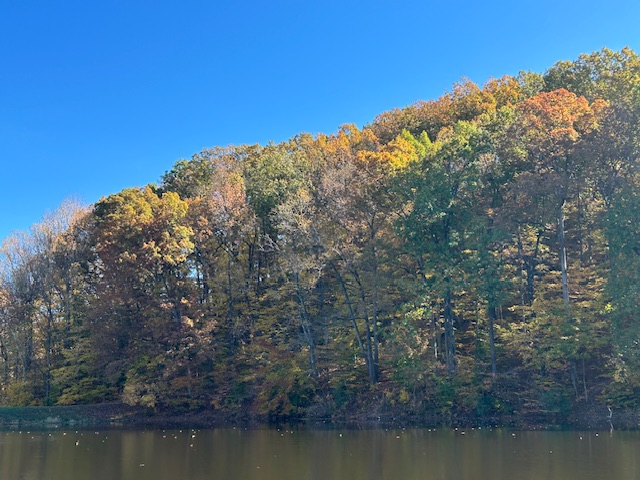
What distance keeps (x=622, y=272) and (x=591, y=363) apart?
6.92 metres

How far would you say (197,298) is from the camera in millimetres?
43344

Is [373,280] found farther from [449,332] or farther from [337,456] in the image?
[337,456]

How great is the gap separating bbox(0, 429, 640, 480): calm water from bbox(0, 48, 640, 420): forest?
7.57m

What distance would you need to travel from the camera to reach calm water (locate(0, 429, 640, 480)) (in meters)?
15.2

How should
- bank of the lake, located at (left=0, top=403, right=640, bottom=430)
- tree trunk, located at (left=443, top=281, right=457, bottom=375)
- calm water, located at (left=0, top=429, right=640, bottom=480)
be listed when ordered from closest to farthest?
calm water, located at (left=0, top=429, right=640, bottom=480) → bank of the lake, located at (left=0, top=403, right=640, bottom=430) → tree trunk, located at (left=443, top=281, right=457, bottom=375)

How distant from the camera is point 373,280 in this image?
122ft

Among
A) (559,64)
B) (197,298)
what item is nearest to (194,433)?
(197,298)

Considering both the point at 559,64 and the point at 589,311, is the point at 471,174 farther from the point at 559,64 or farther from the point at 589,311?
the point at 559,64

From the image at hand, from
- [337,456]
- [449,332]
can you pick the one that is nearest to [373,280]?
[449,332]

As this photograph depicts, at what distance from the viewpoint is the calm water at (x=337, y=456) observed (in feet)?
50.0

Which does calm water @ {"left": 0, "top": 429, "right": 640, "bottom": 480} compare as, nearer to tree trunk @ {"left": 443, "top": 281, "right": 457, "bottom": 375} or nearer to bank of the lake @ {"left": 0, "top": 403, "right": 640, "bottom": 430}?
bank of the lake @ {"left": 0, "top": 403, "right": 640, "bottom": 430}

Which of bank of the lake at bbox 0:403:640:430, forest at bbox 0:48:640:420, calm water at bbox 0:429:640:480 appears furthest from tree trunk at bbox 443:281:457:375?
calm water at bbox 0:429:640:480

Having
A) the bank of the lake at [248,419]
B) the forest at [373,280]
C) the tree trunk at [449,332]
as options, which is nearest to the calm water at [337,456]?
the bank of the lake at [248,419]

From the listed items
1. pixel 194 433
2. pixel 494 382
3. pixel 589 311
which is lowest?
pixel 194 433
